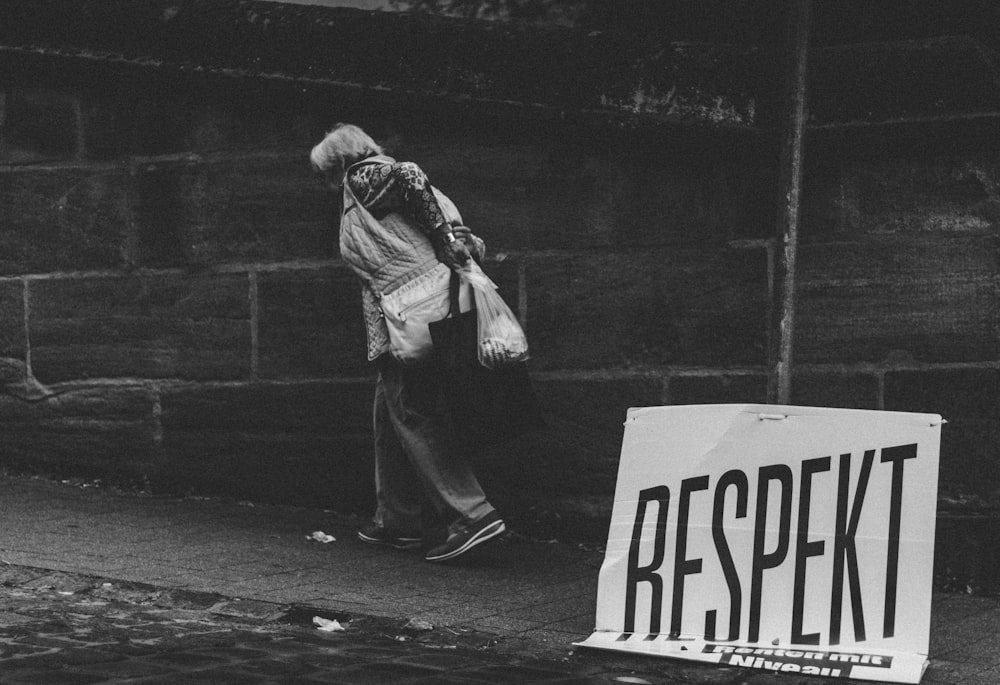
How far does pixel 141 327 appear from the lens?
709cm

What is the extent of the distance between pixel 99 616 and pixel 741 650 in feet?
6.69

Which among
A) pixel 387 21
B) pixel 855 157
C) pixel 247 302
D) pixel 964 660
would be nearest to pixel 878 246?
pixel 855 157

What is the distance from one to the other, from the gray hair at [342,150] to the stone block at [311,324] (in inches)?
28.2

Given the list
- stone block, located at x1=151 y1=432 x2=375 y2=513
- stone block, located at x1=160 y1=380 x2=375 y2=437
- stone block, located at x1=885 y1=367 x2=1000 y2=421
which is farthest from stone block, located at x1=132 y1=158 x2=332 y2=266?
stone block, located at x1=885 y1=367 x2=1000 y2=421

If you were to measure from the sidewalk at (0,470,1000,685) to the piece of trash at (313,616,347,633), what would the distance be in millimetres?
89

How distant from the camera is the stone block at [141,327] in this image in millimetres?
Result: 6934

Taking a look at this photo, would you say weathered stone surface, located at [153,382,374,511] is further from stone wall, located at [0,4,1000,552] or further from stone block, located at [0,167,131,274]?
stone block, located at [0,167,131,274]

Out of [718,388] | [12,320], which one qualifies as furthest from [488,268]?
[12,320]

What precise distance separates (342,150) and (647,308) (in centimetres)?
138

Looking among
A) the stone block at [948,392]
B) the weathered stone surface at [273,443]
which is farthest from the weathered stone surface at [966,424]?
the weathered stone surface at [273,443]

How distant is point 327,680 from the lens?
4.06 m

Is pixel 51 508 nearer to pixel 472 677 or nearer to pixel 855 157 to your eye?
pixel 472 677

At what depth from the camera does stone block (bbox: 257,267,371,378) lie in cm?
673

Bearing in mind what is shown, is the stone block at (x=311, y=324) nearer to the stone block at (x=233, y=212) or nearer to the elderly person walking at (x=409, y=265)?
the stone block at (x=233, y=212)
